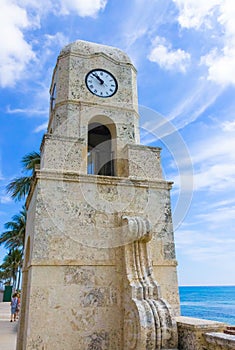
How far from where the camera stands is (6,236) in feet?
82.3

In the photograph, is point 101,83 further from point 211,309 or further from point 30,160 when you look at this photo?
point 211,309

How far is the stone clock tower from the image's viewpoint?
4859 mm

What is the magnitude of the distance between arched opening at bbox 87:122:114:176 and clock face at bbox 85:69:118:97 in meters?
0.89

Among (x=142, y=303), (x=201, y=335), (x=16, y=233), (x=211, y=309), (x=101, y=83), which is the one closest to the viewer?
(x=201, y=335)

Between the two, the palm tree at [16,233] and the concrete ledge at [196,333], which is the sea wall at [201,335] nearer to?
the concrete ledge at [196,333]

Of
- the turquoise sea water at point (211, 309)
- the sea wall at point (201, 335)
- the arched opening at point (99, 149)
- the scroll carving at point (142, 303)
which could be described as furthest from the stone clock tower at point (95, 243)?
the turquoise sea water at point (211, 309)

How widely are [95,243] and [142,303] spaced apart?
137 centimetres

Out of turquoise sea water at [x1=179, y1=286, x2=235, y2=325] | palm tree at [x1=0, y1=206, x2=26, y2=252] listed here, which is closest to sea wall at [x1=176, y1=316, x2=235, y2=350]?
palm tree at [x1=0, y1=206, x2=26, y2=252]

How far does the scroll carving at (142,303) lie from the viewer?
4.43 m

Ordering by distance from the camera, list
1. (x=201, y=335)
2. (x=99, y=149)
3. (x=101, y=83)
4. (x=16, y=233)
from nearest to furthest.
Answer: (x=201, y=335) < (x=101, y=83) < (x=99, y=149) < (x=16, y=233)

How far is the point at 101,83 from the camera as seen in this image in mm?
7383

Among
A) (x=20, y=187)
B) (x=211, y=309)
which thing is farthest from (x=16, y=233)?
(x=211, y=309)

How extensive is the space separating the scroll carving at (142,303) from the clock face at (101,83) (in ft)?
10.8

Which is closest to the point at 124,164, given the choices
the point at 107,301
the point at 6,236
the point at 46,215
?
the point at 46,215
